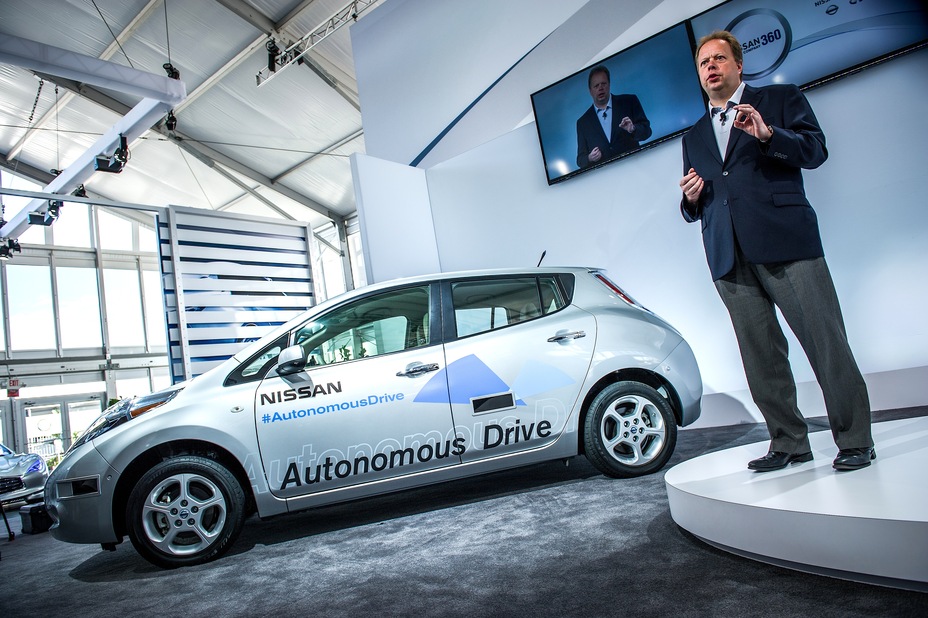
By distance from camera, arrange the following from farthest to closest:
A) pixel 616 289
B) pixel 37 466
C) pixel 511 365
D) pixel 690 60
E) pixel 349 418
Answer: pixel 37 466 → pixel 690 60 → pixel 616 289 → pixel 511 365 → pixel 349 418

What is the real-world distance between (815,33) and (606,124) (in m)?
1.68

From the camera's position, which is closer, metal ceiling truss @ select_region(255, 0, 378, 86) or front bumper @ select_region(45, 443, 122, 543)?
front bumper @ select_region(45, 443, 122, 543)

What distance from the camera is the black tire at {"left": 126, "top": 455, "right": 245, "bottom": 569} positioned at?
2773 millimetres

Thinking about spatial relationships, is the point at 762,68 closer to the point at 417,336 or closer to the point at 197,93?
the point at 417,336

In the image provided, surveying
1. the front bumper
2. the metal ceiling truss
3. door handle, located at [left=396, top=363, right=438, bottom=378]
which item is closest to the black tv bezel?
door handle, located at [left=396, top=363, right=438, bottom=378]

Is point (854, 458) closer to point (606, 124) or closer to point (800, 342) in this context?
point (800, 342)

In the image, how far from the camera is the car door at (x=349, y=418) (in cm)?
288

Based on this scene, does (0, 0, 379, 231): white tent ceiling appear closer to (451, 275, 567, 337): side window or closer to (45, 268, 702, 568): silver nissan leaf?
(451, 275, 567, 337): side window

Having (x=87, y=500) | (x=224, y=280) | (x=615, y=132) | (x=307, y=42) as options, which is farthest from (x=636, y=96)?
(x=307, y=42)

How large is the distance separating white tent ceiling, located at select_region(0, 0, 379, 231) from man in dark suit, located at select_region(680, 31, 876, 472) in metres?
7.73

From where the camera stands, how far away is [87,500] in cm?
278

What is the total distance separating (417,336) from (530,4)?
413cm

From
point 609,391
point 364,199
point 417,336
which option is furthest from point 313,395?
point 364,199

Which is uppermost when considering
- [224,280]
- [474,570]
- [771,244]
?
[224,280]
